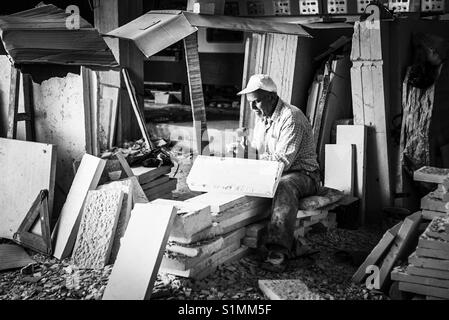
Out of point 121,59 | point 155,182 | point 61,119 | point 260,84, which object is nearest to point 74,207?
point 61,119

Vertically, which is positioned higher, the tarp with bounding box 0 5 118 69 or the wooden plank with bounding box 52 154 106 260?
the tarp with bounding box 0 5 118 69

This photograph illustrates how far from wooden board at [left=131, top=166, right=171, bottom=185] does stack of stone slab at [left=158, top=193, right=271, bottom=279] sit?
52.5 inches

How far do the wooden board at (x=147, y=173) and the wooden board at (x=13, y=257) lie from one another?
155 cm

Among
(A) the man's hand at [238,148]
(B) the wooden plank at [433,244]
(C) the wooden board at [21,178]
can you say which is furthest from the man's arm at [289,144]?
(C) the wooden board at [21,178]

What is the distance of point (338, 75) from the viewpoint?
23.9 feet

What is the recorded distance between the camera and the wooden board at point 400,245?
183 inches

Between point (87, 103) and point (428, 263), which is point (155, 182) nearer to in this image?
point (87, 103)

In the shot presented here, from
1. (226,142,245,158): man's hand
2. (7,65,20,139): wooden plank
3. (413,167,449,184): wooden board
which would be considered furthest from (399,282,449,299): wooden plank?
(7,65,20,139): wooden plank

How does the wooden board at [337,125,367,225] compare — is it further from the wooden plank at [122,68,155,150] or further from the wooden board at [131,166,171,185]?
the wooden plank at [122,68,155,150]

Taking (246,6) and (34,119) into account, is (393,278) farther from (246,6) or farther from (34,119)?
(246,6)

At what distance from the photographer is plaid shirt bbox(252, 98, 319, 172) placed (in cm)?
559
